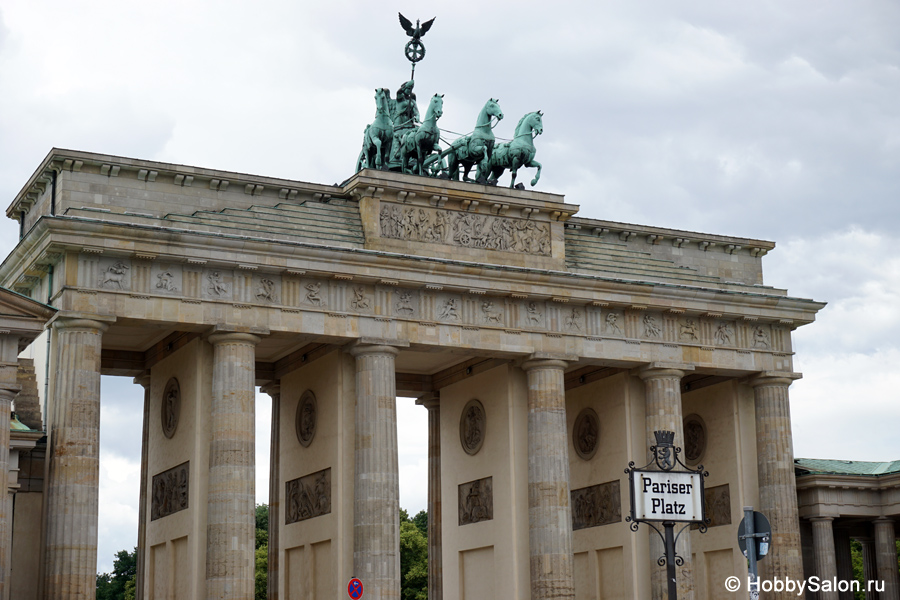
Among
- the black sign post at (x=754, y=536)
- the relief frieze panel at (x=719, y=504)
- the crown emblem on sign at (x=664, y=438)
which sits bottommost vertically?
the black sign post at (x=754, y=536)

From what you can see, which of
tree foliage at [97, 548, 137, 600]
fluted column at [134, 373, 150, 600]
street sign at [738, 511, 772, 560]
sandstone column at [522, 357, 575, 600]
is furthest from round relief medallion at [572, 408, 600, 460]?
tree foliage at [97, 548, 137, 600]

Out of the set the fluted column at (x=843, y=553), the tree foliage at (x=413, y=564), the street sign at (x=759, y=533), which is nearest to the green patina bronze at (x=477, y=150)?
the fluted column at (x=843, y=553)

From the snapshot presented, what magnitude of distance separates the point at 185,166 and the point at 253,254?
3.95 meters

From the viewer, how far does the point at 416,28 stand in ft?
143

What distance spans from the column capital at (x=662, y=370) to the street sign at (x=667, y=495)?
2211 cm

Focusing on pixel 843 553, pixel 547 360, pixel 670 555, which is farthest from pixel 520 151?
pixel 670 555

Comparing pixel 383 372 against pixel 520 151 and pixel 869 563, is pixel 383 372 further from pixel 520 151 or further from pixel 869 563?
pixel 869 563

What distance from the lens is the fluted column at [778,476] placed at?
43.0 meters

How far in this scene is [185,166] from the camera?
3853 cm

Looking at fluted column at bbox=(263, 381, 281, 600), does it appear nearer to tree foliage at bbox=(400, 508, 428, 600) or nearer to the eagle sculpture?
the eagle sculpture

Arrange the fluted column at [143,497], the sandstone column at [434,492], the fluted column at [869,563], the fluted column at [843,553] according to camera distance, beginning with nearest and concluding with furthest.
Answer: the fluted column at [143,497] < the sandstone column at [434,492] < the fluted column at [869,563] < the fluted column at [843,553]

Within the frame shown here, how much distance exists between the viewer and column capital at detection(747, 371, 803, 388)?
146 feet

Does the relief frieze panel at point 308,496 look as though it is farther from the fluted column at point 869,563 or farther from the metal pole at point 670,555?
the fluted column at point 869,563

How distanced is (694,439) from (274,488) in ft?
50.8
